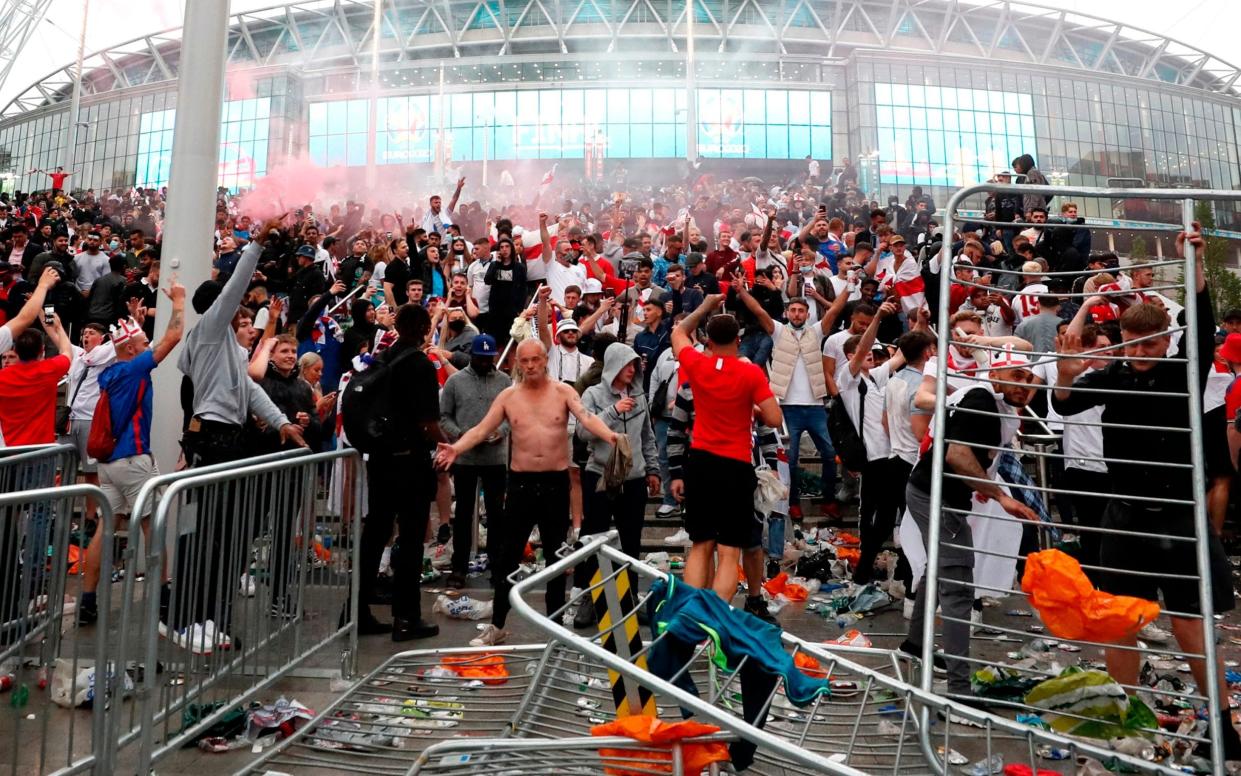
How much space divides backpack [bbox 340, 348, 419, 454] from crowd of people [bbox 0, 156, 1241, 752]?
0.05m

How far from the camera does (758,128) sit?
156 feet

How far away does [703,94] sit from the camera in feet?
157

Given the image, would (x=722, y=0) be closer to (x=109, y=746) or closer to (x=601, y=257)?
(x=601, y=257)

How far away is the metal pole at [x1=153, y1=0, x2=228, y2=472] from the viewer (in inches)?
317

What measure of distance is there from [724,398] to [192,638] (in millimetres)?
3475

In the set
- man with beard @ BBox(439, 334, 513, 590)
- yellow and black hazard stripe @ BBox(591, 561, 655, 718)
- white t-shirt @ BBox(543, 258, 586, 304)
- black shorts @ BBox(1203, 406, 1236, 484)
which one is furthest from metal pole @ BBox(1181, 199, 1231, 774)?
white t-shirt @ BBox(543, 258, 586, 304)

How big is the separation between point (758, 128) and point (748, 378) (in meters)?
43.8

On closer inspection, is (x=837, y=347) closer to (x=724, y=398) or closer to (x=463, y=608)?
(x=724, y=398)

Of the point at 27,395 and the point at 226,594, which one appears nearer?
the point at 226,594

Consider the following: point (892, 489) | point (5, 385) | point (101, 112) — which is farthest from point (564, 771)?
point (101, 112)

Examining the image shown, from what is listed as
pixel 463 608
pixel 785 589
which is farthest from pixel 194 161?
pixel 785 589

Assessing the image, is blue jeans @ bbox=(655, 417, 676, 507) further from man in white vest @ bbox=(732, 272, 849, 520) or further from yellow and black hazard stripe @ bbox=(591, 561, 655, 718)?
yellow and black hazard stripe @ bbox=(591, 561, 655, 718)

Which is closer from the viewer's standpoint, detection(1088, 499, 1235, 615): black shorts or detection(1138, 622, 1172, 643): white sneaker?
detection(1088, 499, 1235, 615): black shorts

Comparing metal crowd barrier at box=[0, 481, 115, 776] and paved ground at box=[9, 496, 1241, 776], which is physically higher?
metal crowd barrier at box=[0, 481, 115, 776]
